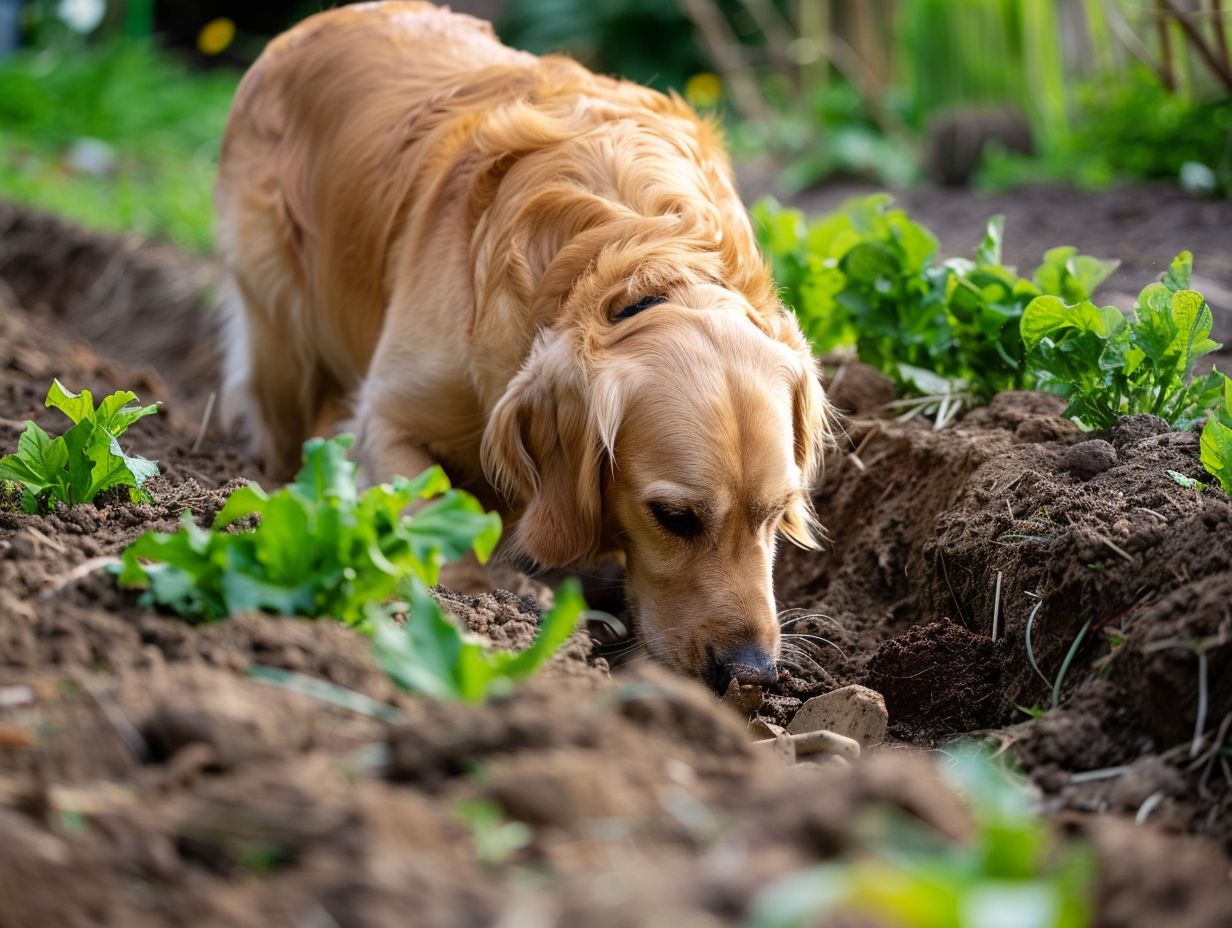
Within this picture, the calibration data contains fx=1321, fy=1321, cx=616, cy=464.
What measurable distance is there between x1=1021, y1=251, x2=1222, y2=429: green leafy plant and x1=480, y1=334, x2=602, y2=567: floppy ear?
117 cm

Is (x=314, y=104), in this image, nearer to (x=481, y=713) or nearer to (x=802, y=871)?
(x=481, y=713)

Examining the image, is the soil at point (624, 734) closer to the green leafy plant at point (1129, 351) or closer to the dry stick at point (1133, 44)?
the green leafy plant at point (1129, 351)

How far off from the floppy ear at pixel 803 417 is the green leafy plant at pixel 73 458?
5.05ft

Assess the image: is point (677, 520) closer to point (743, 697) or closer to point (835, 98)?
point (743, 697)

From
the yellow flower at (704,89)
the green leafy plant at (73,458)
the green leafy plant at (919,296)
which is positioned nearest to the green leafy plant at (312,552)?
the green leafy plant at (73,458)

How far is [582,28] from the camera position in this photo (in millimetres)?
13750

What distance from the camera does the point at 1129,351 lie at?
321 cm

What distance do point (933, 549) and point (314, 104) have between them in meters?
2.61

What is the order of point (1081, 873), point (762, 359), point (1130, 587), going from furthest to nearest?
point (762, 359) → point (1130, 587) → point (1081, 873)

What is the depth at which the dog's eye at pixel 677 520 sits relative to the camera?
3.09m

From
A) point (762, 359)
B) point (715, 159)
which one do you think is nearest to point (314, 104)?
point (715, 159)

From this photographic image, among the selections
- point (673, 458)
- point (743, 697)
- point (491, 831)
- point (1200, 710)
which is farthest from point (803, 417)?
point (491, 831)

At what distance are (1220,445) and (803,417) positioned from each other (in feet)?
3.37

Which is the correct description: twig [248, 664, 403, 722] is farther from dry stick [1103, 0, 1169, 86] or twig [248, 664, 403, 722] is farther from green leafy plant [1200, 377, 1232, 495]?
dry stick [1103, 0, 1169, 86]
